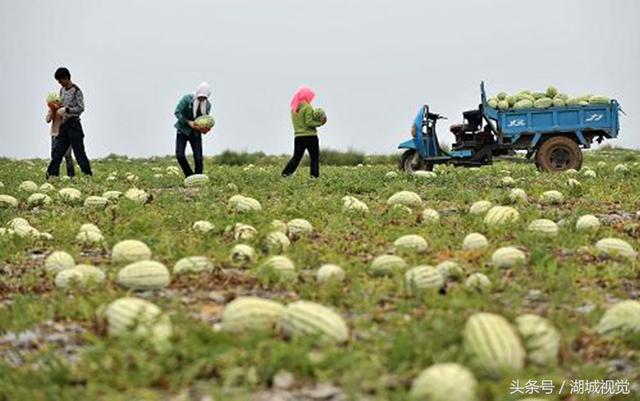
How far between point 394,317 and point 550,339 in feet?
2.93

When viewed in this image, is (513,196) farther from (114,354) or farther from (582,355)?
(114,354)

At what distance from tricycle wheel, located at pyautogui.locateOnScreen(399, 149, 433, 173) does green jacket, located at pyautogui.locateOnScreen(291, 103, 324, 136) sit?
5.43 metres

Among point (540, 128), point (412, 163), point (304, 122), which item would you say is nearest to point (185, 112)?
point (304, 122)

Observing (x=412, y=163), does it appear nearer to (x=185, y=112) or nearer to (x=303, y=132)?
(x=303, y=132)

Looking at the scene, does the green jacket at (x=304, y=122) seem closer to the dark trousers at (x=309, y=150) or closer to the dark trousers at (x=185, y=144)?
the dark trousers at (x=309, y=150)

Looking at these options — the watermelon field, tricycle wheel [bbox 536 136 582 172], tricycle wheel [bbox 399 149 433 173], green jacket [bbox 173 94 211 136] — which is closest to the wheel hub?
tricycle wheel [bbox 536 136 582 172]

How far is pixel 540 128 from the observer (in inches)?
765

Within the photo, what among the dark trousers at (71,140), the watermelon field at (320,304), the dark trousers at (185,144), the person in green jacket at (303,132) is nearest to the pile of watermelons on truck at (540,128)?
the person in green jacket at (303,132)

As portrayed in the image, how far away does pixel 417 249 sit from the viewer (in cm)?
676

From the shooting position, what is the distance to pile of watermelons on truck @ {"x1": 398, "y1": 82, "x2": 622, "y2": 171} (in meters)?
19.1

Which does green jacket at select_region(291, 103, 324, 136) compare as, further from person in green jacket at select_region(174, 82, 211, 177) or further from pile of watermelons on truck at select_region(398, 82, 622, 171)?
pile of watermelons on truck at select_region(398, 82, 622, 171)

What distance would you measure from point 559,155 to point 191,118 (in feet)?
28.4

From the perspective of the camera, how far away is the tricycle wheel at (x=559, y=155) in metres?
18.9

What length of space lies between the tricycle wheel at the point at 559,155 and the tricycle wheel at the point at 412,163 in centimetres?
272
